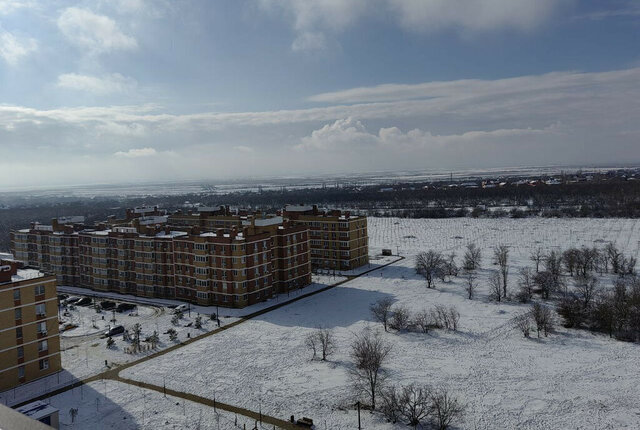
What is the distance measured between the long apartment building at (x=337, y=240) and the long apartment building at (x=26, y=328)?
3829 centimetres

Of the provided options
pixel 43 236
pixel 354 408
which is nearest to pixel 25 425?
pixel 354 408

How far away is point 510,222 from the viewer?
118 metres

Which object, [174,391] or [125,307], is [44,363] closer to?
[174,391]

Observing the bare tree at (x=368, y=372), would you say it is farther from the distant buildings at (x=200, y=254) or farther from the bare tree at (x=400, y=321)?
the distant buildings at (x=200, y=254)

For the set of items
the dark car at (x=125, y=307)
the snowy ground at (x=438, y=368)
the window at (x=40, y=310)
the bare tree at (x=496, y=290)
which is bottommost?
the snowy ground at (x=438, y=368)

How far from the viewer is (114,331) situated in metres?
43.5

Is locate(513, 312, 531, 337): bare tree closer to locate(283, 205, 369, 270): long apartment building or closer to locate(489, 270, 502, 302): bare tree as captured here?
locate(489, 270, 502, 302): bare tree

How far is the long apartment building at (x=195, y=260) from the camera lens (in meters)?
51.9

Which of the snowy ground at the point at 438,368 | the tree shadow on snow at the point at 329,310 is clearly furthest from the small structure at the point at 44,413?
the tree shadow on snow at the point at 329,310

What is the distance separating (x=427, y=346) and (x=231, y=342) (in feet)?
54.2

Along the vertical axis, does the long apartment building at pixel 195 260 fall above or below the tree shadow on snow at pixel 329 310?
above

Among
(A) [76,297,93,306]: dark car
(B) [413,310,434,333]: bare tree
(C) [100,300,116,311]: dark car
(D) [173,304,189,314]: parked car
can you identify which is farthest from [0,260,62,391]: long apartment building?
(B) [413,310,434,333]: bare tree

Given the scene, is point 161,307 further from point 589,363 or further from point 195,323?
point 589,363

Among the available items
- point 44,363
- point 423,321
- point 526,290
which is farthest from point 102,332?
point 526,290
